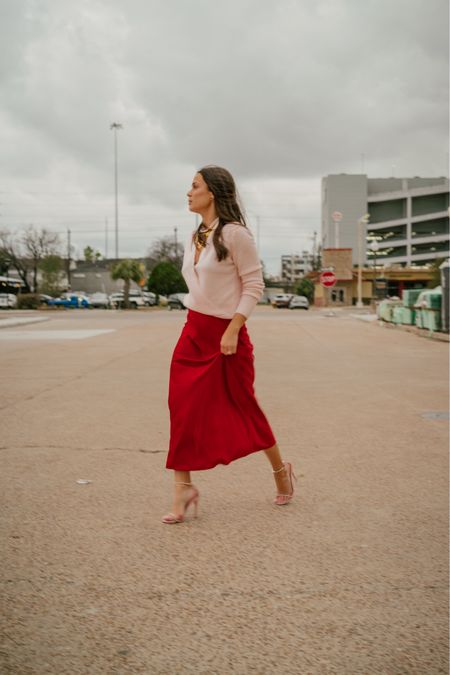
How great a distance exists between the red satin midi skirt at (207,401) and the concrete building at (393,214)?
100 metres

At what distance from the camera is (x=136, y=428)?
645 cm

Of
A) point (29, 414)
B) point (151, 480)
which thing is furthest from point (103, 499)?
point (29, 414)

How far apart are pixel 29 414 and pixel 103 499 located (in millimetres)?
3213

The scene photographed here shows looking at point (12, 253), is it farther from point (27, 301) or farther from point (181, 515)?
point (181, 515)

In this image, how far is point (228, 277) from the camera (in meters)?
3.72

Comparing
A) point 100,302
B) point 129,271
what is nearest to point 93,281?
point 100,302

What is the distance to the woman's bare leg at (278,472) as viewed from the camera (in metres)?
3.94

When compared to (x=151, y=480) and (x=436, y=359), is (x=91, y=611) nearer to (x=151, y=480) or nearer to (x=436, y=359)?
(x=151, y=480)

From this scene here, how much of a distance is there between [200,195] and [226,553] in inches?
70.1

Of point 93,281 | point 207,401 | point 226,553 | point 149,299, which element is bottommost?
point 226,553

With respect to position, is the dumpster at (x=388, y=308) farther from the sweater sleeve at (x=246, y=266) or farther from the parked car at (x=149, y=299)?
the parked car at (x=149, y=299)

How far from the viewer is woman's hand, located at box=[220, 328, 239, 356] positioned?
361 centimetres

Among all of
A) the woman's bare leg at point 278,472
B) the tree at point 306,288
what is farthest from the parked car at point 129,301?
the woman's bare leg at point 278,472

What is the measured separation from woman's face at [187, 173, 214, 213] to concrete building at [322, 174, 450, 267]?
100 m
